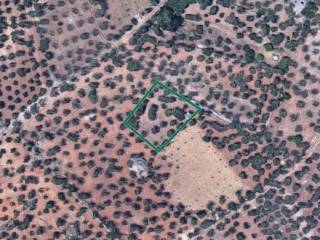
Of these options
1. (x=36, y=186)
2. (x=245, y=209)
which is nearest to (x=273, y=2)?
(x=245, y=209)

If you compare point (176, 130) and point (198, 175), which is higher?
point (176, 130)

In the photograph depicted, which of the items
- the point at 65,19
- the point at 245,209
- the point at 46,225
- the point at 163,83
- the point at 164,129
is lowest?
the point at 46,225

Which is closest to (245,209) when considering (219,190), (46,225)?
(219,190)

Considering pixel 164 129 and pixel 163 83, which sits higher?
pixel 163 83

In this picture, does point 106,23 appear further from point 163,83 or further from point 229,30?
point 229,30

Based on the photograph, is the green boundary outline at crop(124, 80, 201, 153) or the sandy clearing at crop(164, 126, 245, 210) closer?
the sandy clearing at crop(164, 126, 245, 210)

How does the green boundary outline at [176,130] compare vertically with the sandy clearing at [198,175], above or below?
above

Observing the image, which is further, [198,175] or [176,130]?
[176,130]

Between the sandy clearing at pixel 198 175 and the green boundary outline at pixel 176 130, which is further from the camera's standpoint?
the green boundary outline at pixel 176 130

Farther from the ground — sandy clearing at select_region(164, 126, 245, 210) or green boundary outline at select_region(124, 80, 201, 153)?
green boundary outline at select_region(124, 80, 201, 153)
